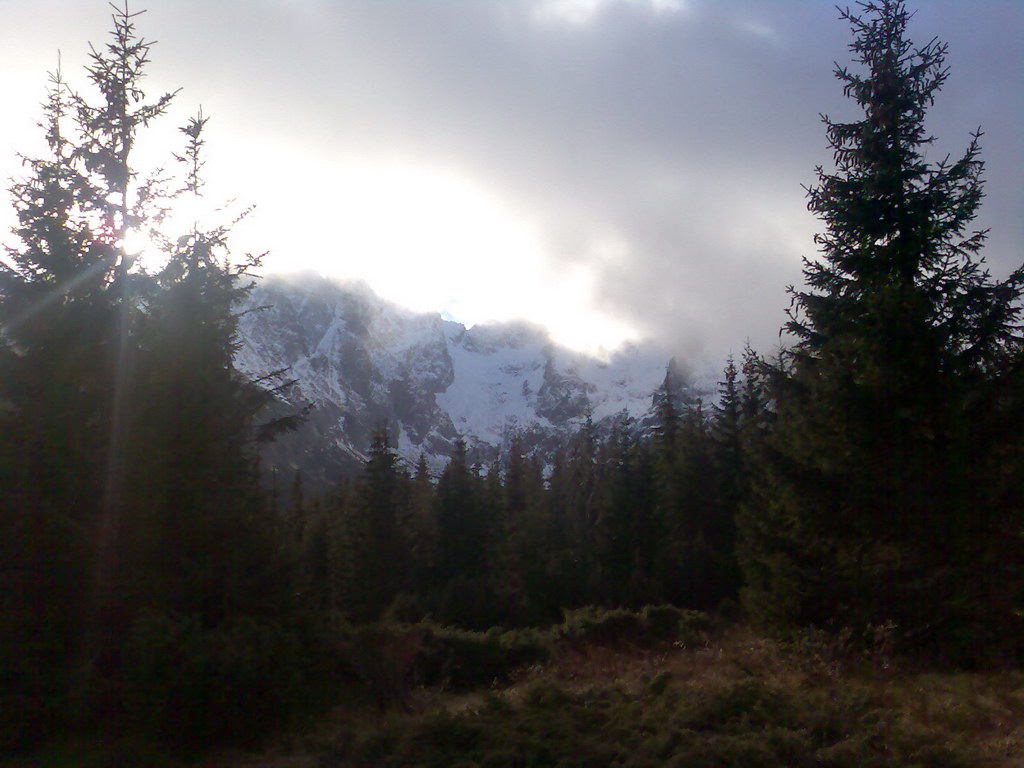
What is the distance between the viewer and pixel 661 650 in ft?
54.0

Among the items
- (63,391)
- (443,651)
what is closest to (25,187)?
(63,391)

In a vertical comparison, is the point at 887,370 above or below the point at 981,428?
above

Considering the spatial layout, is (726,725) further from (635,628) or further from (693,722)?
(635,628)

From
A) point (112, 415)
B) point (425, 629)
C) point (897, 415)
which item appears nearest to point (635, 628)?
point (425, 629)

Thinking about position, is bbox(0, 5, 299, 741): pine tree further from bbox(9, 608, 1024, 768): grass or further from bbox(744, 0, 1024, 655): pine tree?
bbox(744, 0, 1024, 655): pine tree

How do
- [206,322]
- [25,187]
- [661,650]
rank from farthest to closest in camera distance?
1. [661,650]
2. [25,187]
3. [206,322]

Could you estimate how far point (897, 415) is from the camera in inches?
464

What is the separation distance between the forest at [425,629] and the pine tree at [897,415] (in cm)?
5

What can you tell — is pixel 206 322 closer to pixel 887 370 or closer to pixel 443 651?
pixel 443 651

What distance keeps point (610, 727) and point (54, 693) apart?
25.2ft

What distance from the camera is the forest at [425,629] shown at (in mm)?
8758

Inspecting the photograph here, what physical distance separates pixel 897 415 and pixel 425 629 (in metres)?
11.3

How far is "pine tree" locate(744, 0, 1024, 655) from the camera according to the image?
37.8 ft

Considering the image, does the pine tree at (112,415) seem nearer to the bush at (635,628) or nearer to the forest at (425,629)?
the forest at (425,629)
